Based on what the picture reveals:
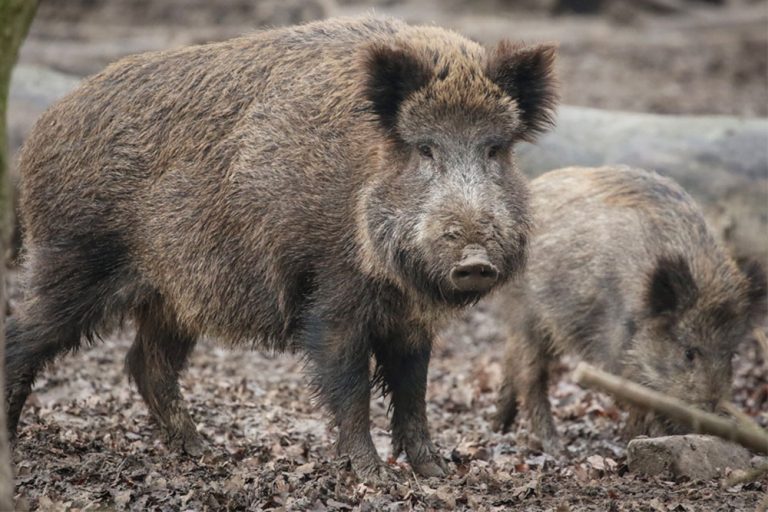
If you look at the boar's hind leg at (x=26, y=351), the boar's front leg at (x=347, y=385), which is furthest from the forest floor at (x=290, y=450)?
the boar's hind leg at (x=26, y=351)

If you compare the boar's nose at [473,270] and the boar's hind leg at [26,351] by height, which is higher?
the boar's nose at [473,270]

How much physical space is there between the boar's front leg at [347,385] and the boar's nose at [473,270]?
3.03 ft

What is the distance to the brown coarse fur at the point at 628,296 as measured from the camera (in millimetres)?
8102

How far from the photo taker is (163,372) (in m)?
7.35

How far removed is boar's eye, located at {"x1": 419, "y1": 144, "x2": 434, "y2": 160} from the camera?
6.07 meters

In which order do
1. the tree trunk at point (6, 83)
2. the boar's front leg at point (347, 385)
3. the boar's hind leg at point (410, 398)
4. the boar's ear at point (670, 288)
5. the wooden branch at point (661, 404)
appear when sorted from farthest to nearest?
1. the boar's ear at point (670, 288)
2. the boar's hind leg at point (410, 398)
3. the boar's front leg at point (347, 385)
4. the tree trunk at point (6, 83)
5. the wooden branch at point (661, 404)

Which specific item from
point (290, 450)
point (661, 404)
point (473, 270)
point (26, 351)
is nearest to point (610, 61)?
point (290, 450)

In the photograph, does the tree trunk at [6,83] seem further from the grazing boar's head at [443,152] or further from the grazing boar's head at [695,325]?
the grazing boar's head at [695,325]

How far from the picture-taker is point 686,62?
20.5 metres

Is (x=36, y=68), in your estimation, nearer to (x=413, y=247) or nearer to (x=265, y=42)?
(x=265, y=42)

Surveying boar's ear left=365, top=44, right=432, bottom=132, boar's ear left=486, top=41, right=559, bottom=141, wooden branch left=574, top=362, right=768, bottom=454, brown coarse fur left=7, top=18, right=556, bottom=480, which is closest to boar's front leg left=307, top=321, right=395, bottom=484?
brown coarse fur left=7, top=18, right=556, bottom=480

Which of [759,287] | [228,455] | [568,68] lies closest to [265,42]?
[228,455]

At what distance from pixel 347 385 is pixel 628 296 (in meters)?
2.86

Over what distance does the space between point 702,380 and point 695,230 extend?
1.16 metres
